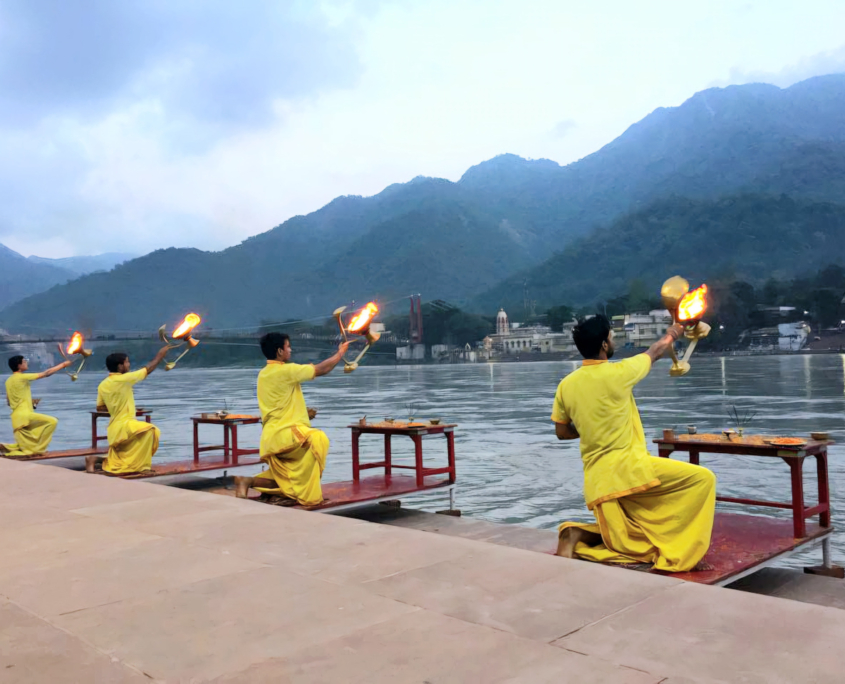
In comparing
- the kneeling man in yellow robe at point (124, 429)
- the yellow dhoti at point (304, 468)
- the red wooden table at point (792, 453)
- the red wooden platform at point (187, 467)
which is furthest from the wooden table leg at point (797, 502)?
the kneeling man in yellow robe at point (124, 429)

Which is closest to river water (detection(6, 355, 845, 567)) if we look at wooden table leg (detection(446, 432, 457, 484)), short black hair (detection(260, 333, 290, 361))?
wooden table leg (detection(446, 432, 457, 484))

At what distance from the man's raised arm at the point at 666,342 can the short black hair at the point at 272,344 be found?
12.3ft

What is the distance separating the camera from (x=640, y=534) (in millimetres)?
4703

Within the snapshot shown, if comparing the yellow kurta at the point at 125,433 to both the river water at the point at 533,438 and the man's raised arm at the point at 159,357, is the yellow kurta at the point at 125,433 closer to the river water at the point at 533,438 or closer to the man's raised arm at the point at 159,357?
the man's raised arm at the point at 159,357

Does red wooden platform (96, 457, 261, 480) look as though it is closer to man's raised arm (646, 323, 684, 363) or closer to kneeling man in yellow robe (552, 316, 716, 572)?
kneeling man in yellow robe (552, 316, 716, 572)

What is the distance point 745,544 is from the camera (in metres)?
5.09

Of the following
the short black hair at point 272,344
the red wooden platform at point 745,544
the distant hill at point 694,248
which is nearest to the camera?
the red wooden platform at point 745,544

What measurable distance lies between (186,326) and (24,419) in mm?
4480

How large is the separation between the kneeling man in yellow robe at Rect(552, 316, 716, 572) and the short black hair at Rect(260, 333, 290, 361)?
11.0ft

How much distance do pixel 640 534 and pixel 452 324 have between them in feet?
439

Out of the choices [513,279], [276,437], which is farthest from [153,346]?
[276,437]

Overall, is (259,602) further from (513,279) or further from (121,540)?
(513,279)

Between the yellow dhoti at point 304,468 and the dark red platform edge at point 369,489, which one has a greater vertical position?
the yellow dhoti at point 304,468

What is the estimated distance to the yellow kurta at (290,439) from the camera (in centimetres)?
704
